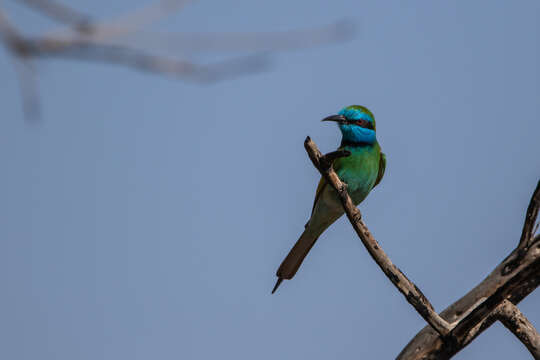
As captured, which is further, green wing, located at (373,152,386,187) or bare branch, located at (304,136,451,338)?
green wing, located at (373,152,386,187)

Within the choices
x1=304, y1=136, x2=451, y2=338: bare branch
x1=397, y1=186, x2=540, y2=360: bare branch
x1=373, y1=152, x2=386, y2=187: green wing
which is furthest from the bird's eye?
x1=397, y1=186, x2=540, y2=360: bare branch

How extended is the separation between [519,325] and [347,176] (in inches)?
69.7

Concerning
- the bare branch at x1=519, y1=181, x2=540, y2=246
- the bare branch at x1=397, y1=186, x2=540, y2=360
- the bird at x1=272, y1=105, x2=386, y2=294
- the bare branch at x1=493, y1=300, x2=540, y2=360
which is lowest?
the bare branch at x1=493, y1=300, x2=540, y2=360

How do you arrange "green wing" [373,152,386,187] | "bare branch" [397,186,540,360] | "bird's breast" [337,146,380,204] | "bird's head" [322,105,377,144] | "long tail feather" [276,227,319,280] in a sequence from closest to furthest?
"bare branch" [397,186,540,360] → "long tail feather" [276,227,319,280] → "bird's breast" [337,146,380,204] → "bird's head" [322,105,377,144] → "green wing" [373,152,386,187]

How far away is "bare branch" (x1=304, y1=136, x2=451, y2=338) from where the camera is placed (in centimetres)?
318

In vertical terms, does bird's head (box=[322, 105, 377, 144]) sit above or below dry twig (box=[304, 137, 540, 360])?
above

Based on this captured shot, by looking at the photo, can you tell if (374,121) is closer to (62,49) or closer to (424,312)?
(424,312)

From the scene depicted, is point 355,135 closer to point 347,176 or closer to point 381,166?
point 347,176

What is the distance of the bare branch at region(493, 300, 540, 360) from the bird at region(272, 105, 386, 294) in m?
1.57

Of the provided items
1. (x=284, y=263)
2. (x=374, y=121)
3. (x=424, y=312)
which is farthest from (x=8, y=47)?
(x=374, y=121)

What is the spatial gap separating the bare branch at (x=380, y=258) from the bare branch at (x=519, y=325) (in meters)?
0.31

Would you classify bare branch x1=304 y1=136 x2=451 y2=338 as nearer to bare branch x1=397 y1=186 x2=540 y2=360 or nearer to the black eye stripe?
bare branch x1=397 y1=186 x2=540 y2=360

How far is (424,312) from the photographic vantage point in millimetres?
3186

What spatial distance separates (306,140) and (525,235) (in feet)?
3.41
